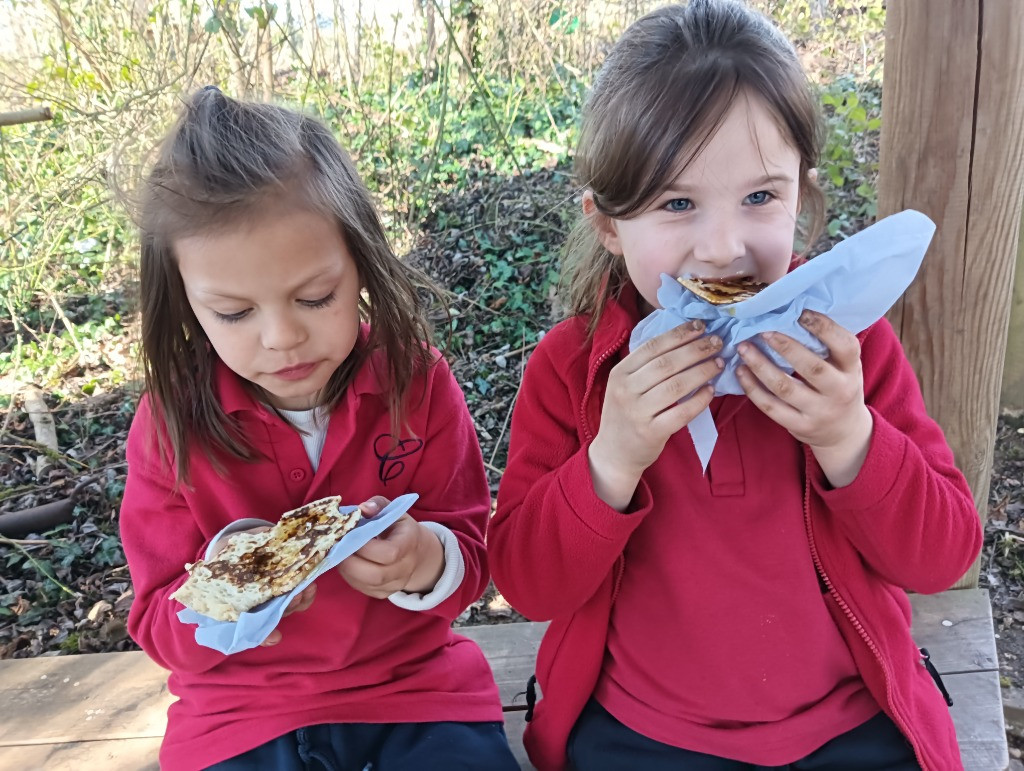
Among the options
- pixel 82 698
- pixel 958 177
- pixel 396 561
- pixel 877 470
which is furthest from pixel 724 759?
Answer: pixel 82 698

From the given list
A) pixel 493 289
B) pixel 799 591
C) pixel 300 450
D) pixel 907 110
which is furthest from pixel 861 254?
pixel 493 289

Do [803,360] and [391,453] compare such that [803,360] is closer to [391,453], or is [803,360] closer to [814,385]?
[814,385]

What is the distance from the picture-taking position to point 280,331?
57.9 inches

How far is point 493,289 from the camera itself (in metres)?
4.67

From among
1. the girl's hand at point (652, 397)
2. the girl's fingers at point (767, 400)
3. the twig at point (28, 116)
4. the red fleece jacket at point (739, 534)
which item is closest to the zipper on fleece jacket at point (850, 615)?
the red fleece jacket at point (739, 534)

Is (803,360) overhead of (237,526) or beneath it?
overhead

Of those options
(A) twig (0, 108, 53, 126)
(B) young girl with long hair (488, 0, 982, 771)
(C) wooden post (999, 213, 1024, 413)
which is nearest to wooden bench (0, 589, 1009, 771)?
(B) young girl with long hair (488, 0, 982, 771)

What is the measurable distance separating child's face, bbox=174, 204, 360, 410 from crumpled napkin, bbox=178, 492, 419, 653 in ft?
1.13

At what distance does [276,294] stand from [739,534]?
3.18 ft

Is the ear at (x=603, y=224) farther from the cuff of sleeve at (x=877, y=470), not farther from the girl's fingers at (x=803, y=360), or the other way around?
the cuff of sleeve at (x=877, y=470)

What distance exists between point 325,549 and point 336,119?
13.0 ft

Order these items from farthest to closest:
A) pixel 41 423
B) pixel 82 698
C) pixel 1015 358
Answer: pixel 41 423 → pixel 1015 358 → pixel 82 698

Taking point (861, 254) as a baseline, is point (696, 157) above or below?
above

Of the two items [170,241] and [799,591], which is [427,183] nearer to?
[170,241]
